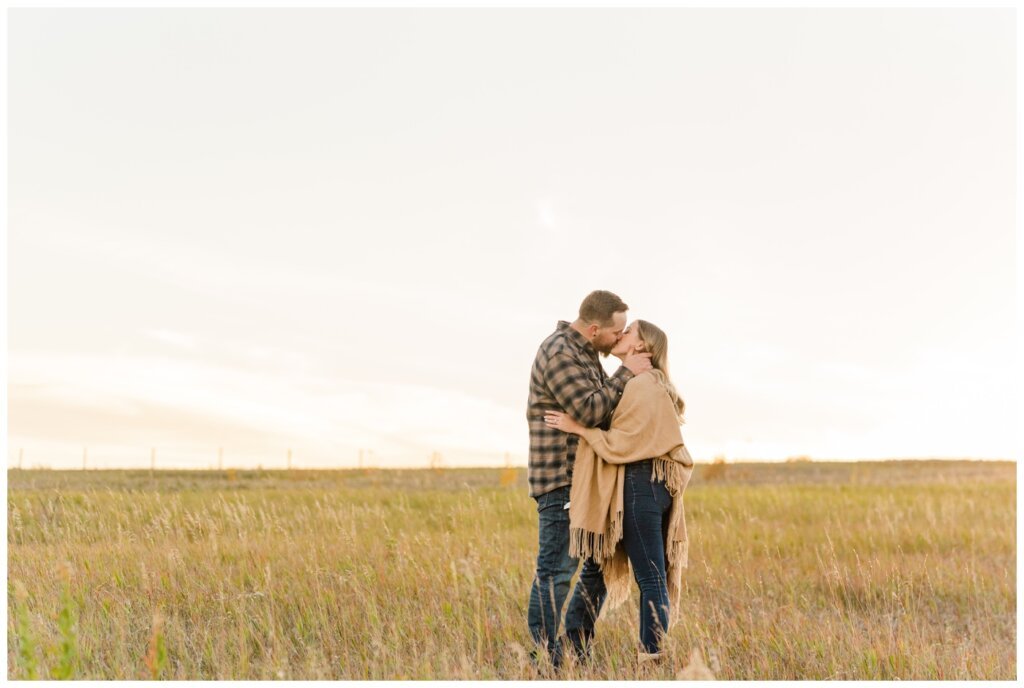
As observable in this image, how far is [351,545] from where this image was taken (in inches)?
352

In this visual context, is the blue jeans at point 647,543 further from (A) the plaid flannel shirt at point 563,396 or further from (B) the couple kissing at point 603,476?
(A) the plaid flannel shirt at point 563,396

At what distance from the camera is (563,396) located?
16.9 feet

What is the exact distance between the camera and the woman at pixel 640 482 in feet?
16.4

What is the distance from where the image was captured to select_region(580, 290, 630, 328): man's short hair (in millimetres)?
5270

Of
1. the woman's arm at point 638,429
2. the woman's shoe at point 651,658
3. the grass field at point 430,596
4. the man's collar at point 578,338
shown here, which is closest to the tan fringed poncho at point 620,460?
the woman's arm at point 638,429

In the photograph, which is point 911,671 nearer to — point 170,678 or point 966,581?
point 966,581

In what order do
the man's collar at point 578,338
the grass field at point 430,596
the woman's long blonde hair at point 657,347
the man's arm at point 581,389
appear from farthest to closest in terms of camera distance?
the grass field at point 430,596, the man's collar at point 578,338, the woman's long blonde hair at point 657,347, the man's arm at point 581,389

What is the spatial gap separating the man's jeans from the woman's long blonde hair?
34.4 inches

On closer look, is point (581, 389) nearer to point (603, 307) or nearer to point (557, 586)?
point (603, 307)

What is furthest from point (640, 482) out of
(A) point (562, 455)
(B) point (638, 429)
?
(A) point (562, 455)

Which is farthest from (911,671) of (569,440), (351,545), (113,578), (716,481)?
(716,481)

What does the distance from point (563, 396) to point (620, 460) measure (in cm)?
49

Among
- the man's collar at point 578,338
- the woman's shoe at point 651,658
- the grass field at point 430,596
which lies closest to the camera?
the woman's shoe at point 651,658

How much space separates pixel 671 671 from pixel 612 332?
2.00 metres
